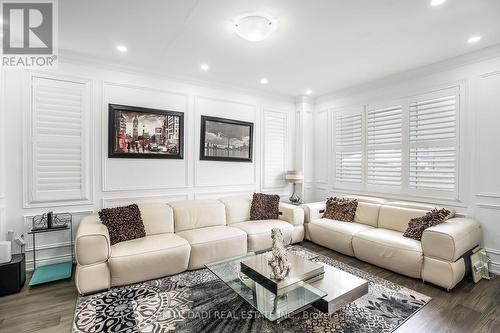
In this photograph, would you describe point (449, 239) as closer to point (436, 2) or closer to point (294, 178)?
point (436, 2)

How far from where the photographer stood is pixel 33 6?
7.46 feet

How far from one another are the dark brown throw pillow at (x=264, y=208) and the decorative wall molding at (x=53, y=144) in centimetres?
239

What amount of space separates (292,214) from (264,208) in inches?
18.7

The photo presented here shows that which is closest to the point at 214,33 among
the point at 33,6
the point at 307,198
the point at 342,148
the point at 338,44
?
the point at 338,44

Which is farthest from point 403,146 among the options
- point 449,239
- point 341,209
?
point 449,239

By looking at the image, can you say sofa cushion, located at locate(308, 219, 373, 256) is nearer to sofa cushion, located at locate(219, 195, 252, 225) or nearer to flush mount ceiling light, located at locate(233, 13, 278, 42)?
sofa cushion, located at locate(219, 195, 252, 225)

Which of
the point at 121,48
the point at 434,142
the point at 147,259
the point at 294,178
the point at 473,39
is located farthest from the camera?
the point at 294,178

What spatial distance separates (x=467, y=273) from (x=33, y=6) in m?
5.38

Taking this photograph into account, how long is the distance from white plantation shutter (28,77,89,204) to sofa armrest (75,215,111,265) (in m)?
0.95

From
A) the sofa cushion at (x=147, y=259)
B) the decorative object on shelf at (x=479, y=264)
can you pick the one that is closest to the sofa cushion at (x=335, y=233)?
the decorative object on shelf at (x=479, y=264)

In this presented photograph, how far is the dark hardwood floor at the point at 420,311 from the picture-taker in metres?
2.06

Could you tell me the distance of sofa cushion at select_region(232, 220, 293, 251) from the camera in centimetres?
347

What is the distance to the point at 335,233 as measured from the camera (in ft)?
12.2

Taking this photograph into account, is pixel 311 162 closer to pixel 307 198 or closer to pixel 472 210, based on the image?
pixel 307 198
